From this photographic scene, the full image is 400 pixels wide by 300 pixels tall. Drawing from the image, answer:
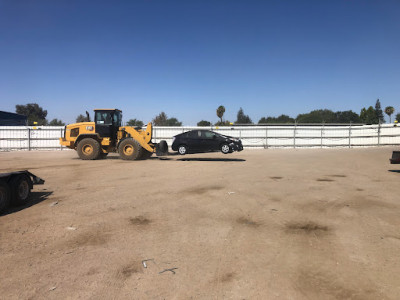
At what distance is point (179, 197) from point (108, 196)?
5.78 ft

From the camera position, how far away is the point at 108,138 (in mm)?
15750

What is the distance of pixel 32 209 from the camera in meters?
5.73

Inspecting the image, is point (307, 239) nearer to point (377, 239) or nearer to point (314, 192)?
point (377, 239)

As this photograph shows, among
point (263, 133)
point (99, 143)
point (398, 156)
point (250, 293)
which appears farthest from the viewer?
point (263, 133)

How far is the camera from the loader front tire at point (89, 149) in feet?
51.0

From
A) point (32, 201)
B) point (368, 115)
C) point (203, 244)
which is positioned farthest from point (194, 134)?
point (368, 115)

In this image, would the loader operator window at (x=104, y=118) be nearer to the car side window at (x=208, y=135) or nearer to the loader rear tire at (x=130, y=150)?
the loader rear tire at (x=130, y=150)

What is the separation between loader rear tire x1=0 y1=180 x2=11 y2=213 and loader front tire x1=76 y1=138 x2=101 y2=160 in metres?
10.2

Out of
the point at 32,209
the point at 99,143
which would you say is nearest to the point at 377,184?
the point at 32,209

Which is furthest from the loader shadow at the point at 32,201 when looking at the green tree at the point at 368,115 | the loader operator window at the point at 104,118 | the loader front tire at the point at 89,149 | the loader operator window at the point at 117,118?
the green tree at the point at 368,115

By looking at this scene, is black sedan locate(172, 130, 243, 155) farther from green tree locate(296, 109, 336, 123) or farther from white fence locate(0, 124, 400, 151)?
green tree locate(296, 109, 336, 123)

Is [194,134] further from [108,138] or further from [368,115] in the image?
[368,115]

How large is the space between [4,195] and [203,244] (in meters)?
4.17

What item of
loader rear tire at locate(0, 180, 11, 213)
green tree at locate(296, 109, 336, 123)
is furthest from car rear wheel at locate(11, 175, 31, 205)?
green tree at locate(296, 109, 336, 123)
